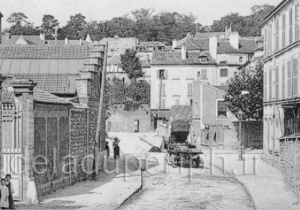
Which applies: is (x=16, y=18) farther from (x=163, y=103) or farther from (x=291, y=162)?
(x=291, y=162)

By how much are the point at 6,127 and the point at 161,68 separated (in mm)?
61136

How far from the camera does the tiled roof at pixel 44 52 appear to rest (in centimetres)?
3191

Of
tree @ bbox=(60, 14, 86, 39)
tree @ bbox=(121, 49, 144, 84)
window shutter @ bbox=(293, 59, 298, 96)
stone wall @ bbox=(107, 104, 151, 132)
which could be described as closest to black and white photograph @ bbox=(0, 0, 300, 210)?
window shutter @ bbox=(293, 59, 298, 96)

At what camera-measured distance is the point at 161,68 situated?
79562 mm

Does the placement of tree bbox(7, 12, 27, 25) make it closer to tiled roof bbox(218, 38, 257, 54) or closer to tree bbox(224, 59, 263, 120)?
tiled roof bbox(218, 38, 257, 54)

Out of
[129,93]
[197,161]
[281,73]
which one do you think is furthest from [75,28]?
[281,73]

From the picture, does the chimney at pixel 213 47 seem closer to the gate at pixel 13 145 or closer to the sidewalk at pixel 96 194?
the sidewalk at pixel 96 194

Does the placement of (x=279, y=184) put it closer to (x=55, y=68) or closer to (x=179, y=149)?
(x=179, y=149)

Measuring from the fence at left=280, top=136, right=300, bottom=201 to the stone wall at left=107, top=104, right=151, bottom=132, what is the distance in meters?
54.7

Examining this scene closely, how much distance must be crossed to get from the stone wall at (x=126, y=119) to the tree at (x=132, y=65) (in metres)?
14.2

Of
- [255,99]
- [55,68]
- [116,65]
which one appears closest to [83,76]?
[55,68]

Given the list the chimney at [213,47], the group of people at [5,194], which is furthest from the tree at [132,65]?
the group of people at [5,194]

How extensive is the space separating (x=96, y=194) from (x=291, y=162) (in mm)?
6814

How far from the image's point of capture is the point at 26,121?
749 inches
